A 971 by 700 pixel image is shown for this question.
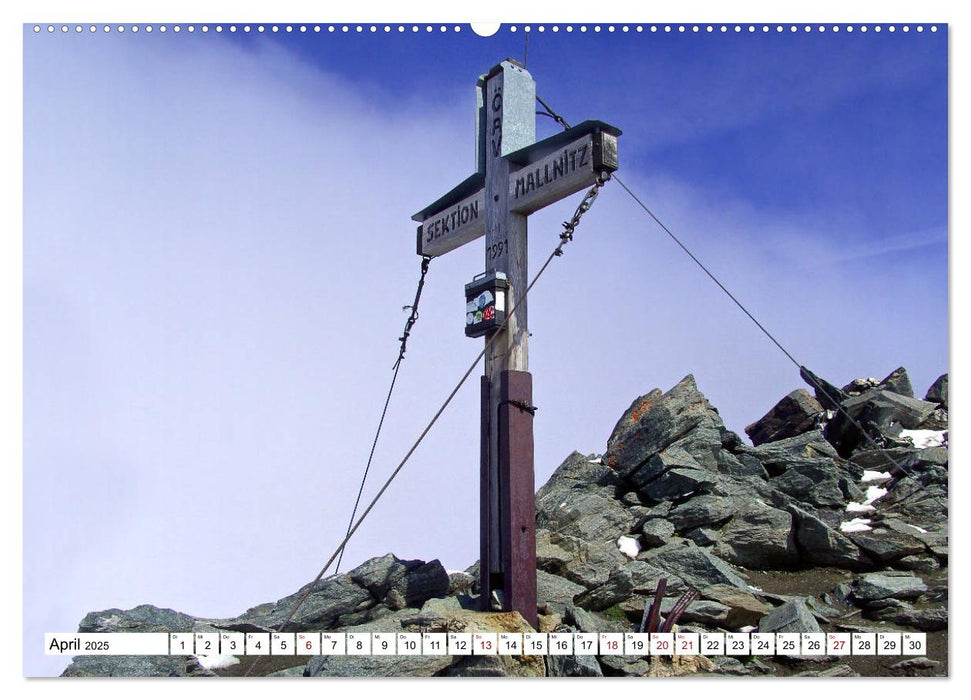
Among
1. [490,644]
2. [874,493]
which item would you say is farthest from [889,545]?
[490,644]

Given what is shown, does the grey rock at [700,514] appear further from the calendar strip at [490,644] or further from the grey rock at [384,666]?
the grey rock at [384,666]

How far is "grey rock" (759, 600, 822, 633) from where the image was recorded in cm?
827

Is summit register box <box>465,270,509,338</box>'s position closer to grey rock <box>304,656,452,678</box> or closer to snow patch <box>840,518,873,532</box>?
grey rock <box>304,656,452,678</box>

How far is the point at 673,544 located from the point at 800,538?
63.1 inches

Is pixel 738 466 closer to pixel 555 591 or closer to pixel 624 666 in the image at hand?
pixel 555 591

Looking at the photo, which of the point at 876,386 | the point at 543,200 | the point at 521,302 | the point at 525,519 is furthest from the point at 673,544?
the point at 876,386

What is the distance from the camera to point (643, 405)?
49.9ft

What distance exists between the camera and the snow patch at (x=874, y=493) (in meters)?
13.2

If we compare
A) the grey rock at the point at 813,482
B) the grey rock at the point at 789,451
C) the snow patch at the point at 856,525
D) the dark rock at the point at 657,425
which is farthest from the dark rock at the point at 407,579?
the grey rock at the point at 789,451

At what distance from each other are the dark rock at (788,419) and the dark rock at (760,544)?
5668 mm

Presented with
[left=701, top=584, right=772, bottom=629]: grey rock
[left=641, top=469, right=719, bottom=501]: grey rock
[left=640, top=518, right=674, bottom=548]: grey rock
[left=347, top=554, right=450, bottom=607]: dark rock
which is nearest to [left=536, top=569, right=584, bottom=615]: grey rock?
[left=347, top=554, right=450, bottom=607]: dark rock

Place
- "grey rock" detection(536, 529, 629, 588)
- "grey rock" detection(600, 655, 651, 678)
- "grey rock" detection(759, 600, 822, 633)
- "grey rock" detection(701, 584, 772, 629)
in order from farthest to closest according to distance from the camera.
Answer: "grey rock" detection(536, 529, 629, 588) < "grey rock" detection(701, 584, 772, 629) < "grey rock" detection(759, 600, 822, 633) < "grey rock" detection(600, 655, 651, 678)

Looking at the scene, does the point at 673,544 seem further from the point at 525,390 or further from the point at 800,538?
the point at 525,390

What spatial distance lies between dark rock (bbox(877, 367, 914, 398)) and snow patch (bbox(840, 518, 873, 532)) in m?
6.03
